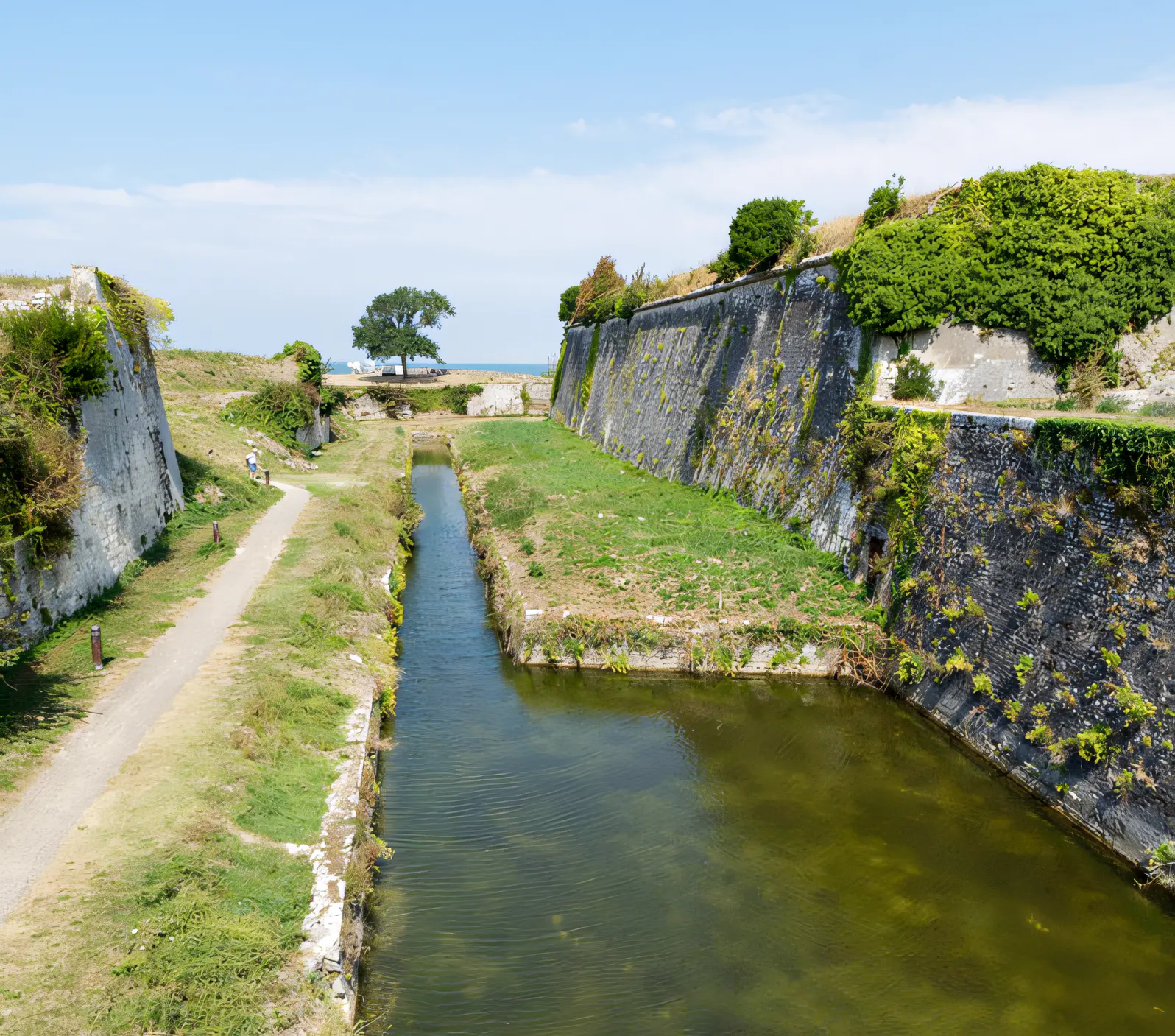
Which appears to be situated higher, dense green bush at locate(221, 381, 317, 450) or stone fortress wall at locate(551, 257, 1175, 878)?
dense green bush at locate(221, 381, 317, 450)

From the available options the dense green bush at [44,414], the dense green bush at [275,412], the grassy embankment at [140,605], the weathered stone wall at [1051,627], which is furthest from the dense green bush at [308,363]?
the weathered stone wall at [1051,627]

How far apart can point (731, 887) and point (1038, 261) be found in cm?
1301

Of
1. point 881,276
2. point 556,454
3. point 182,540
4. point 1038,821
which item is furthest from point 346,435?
point 1038,821

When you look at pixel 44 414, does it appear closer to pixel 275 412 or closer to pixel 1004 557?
pixel 1004 557

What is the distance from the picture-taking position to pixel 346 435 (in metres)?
42.2

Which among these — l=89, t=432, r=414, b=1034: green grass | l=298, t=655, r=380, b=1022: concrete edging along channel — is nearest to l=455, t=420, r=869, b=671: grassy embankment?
l=89, t=432, r=414, b=1034: green grass

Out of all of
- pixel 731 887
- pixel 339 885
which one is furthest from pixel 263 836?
pixel 731 887

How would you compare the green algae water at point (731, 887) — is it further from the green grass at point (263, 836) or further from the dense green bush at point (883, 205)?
the dense green bush at point (883, 205)

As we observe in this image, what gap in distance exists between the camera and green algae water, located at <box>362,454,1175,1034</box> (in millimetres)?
6750

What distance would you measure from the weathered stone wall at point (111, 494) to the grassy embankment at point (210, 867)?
105 inches

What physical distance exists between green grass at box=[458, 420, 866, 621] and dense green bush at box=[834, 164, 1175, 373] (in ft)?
17.8

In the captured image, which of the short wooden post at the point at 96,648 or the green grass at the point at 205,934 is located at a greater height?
the short wooden post at the point at 96,648

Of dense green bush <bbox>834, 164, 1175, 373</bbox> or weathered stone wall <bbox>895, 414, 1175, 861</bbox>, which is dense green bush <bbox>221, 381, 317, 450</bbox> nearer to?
dense green bush <bbox>834, 164, 1175, 373</bbox>

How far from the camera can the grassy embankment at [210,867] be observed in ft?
17.4
